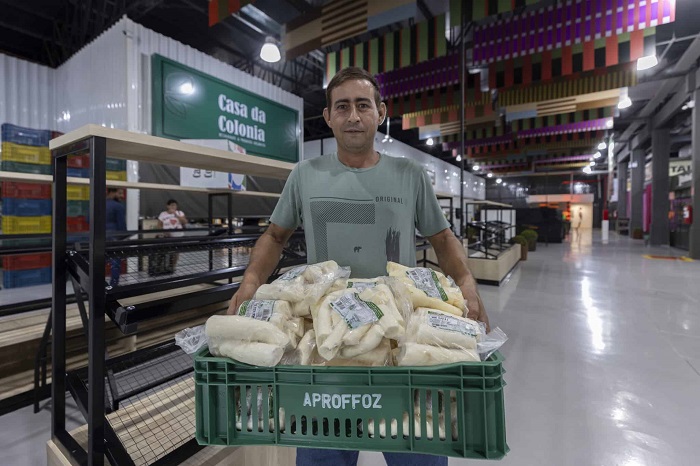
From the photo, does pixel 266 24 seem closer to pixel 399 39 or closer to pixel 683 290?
pixel 399 39

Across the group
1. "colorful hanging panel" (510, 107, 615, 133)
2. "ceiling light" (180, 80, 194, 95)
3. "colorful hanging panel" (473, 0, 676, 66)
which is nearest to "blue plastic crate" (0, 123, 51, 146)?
"ceiling light" (180, 80, 194, 95)

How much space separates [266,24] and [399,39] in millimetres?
3610

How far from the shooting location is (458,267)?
117cm

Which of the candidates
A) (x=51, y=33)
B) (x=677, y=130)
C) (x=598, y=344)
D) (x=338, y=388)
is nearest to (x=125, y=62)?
(x=51, y=33)

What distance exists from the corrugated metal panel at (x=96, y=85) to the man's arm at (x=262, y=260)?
6.10 meters

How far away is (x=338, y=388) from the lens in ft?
2.11

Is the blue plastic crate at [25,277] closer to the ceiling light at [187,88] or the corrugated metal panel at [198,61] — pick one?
the corrugated metal panel at [198,61]

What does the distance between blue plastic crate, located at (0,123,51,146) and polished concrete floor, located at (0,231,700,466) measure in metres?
5.07

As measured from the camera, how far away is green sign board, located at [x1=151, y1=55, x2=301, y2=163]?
6484 millimetres

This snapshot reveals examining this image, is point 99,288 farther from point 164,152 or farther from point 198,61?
point 198,61

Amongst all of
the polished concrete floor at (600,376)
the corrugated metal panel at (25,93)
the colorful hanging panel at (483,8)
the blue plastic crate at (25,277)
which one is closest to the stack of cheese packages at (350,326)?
the polished concrete floor at (600,376)

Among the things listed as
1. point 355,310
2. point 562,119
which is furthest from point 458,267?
point 562,119

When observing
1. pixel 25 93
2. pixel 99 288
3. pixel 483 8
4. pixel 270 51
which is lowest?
pixel 99 288

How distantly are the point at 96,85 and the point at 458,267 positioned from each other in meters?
7.73
